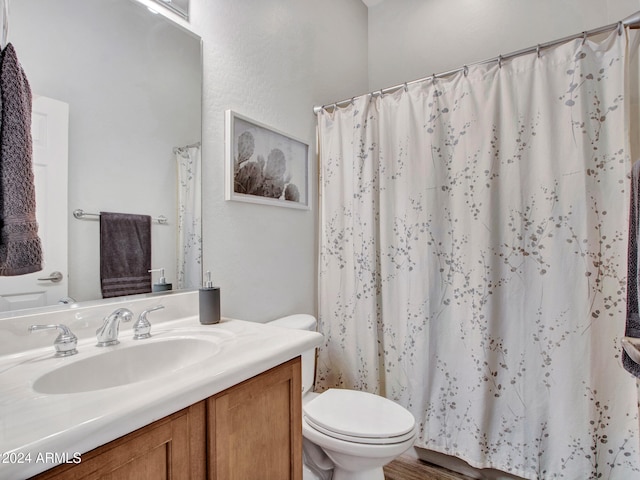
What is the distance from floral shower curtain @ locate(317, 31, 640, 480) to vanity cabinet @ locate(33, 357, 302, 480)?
0.96 m

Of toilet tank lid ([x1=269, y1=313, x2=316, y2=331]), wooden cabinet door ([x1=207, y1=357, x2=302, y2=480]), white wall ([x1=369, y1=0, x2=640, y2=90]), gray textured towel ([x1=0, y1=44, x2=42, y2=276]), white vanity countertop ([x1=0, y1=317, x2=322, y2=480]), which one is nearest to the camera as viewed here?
white vanity countertop ([x1=0, y1=317, x2=322, y2=480])

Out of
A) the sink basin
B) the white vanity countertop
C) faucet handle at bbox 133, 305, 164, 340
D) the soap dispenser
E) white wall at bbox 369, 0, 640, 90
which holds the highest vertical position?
white wall at bbox 369, 0, 640, 90

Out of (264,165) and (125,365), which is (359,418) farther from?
(264,165)

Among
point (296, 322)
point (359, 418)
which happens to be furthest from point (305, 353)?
point (359, 418)

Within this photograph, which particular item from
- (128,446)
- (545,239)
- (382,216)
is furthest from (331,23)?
(128,446)

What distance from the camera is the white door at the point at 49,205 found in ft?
2.86

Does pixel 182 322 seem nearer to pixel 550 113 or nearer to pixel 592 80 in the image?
pixel 550 113

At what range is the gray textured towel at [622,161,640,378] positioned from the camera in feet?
3.79

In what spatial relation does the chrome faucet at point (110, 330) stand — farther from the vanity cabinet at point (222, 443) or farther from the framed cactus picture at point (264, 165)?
the framed cactus picture at point (264, 165)

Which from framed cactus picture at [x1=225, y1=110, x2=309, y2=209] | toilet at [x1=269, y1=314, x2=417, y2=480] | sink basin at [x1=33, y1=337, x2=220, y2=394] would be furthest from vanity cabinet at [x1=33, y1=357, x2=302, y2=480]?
framed cactus picture at [x1=225, y1=110, x2=309, y2=209]

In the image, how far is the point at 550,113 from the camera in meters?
1.40

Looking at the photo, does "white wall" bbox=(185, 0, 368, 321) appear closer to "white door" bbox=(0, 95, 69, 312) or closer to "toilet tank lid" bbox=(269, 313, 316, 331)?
"toilet tank lid" bbox=(269, 313, 316, 331)

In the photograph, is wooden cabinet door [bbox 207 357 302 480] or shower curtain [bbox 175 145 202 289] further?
shower curtain [bbox 175 145 202 289]

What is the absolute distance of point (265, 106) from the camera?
5.42 ft
